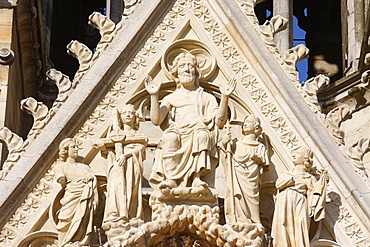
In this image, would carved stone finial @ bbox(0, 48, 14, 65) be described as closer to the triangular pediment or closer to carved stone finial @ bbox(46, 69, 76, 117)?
carved stone finial @ bbox(46, 69, 76, 117)

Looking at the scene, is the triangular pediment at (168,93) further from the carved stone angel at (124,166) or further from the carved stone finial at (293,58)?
the carved stone angel at (124,166)

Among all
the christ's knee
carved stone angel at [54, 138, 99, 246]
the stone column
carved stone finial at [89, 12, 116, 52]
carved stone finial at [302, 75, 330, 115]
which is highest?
the stone column

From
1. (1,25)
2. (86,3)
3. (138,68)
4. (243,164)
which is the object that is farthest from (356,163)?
(86,3)

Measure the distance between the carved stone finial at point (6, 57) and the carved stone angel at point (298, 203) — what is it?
3058 mm

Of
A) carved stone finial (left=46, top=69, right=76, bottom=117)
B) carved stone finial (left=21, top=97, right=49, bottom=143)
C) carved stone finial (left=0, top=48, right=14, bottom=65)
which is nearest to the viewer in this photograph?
carved stone finial (left=21, top=97, right=49, bottom=143)

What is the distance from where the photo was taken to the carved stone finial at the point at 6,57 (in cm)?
1717

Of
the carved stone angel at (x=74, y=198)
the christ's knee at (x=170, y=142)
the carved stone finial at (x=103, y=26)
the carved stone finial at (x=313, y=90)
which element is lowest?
the carved stone angel at (x=74, y=198)

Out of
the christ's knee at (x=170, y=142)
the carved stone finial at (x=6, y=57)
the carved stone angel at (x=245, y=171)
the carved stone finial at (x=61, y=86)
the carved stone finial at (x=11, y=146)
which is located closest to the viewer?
the carved stone angel at (x=245, y=171)

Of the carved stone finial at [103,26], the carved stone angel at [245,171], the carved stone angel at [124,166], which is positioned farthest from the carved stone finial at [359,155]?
the carved stone finial at [103,26]

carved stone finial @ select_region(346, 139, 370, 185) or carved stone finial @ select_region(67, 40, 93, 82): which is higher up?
carved stone finial @ select_region(67, 40, 93, 82)

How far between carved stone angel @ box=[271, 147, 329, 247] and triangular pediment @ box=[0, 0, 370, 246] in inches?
9.2

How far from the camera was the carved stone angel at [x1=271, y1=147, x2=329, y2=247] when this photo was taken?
16.0m

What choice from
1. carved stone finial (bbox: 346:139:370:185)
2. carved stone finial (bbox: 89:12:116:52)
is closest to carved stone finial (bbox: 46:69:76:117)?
carved stone finial (bbox: 89:12:116:52)

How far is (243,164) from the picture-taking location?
16.3m
